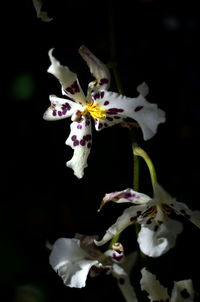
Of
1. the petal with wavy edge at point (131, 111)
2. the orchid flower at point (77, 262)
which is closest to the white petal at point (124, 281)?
the orchid flower at point (77, 262)

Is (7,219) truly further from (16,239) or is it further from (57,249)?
(57,249)

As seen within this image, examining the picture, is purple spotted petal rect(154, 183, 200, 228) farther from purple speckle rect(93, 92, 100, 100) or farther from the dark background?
the dark background

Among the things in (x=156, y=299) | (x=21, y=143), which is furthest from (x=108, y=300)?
(x=156, y=299)

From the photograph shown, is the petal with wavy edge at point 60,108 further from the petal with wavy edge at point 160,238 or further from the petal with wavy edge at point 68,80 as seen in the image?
the petal with wavy edge at point 160,238

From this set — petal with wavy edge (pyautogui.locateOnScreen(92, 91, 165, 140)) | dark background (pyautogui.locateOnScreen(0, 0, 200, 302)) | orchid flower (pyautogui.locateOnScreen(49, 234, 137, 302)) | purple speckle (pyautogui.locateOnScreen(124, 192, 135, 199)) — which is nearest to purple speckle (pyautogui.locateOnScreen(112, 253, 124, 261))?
orchid flower (pyautogui.locateOnScreen(49, 234, 137, 302))

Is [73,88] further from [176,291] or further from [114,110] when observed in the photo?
[176,291]

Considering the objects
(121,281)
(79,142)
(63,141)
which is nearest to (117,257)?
(121,281)
